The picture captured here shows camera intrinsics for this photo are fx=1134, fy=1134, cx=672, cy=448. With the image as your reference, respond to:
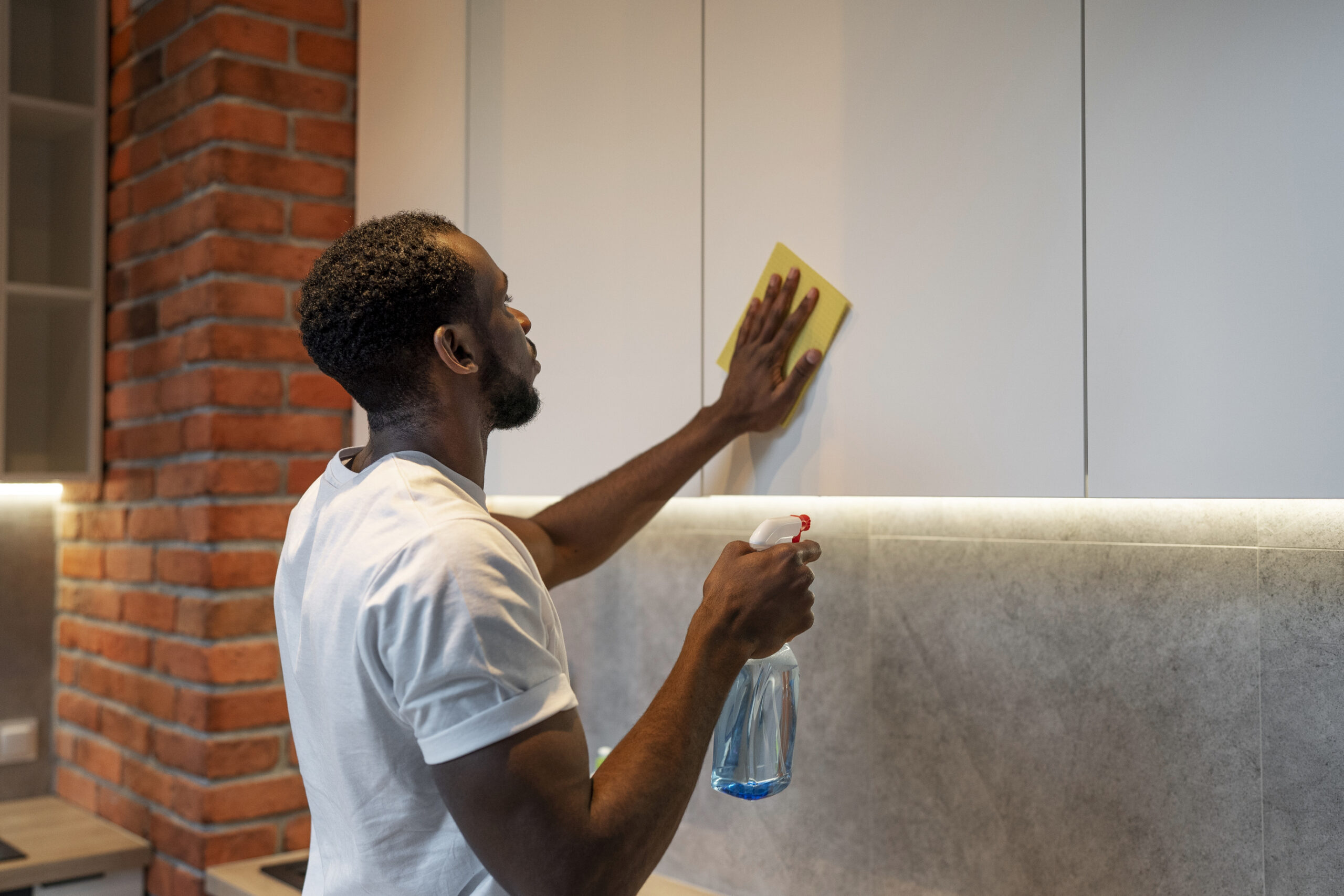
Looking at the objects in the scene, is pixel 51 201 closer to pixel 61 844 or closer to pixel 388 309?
pixel 61 844

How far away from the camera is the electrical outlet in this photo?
240cm

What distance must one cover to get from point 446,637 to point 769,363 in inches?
24.4

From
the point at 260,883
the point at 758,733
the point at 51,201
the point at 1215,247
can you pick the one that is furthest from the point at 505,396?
the point at 51,201

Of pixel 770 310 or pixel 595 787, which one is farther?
pixel 770 310

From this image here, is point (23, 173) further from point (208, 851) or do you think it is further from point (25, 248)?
point (208, 851)

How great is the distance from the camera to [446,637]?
0.83 metres

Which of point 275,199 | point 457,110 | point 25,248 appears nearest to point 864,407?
point 457,110

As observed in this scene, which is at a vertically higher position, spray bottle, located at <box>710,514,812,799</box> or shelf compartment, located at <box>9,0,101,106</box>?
shelf compartment, located at <box>9,0,101,106</box>

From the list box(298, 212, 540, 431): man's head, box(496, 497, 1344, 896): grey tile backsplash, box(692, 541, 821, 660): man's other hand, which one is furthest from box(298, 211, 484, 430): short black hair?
box(496, 497, 1344, 896): grey tile backsplash

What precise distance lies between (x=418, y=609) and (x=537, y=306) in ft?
2.89

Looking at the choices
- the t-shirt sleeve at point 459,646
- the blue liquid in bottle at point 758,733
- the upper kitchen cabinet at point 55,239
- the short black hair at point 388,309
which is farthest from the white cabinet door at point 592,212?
the upper kitchen cabinet at point 55,239

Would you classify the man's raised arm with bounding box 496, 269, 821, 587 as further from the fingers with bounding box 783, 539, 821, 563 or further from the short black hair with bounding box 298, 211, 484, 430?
the short black hair with bounding box 298, 211, 484, 430

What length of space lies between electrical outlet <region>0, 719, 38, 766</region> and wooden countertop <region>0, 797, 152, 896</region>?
10 centimetres

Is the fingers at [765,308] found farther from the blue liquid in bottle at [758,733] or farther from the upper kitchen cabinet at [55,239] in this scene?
the upper kitchen cabinet at [55,239]
